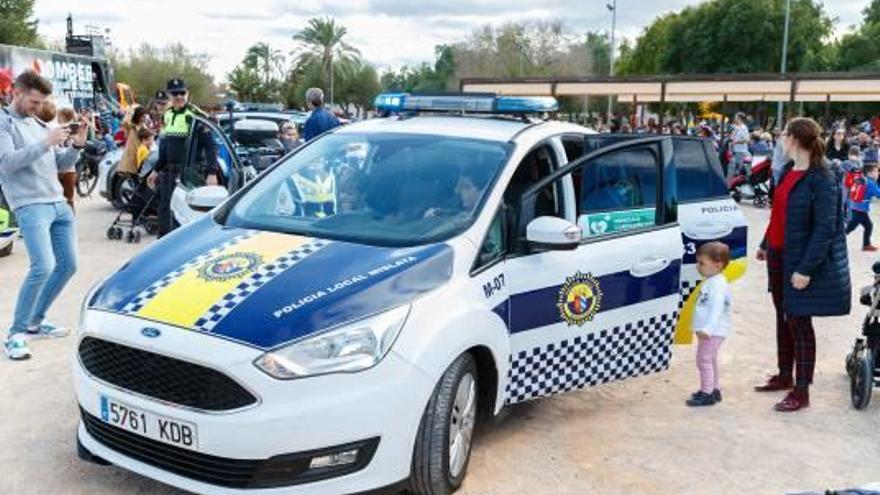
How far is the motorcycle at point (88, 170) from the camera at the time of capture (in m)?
14.5

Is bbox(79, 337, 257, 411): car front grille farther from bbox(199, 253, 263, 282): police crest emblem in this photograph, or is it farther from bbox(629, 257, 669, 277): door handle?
bbox(629, 257, 669, 277): door handle

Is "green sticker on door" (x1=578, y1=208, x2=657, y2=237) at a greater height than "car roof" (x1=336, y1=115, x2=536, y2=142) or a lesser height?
lesser

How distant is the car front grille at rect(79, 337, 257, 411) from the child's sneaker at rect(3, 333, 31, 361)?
239cm

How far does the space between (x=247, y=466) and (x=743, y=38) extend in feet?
164

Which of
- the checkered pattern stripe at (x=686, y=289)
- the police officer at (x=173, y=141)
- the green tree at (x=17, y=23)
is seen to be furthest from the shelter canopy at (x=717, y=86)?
the green tree at (x=17, y=23)

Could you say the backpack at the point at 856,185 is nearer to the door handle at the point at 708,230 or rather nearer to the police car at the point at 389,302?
the door handle at the point at 708,230

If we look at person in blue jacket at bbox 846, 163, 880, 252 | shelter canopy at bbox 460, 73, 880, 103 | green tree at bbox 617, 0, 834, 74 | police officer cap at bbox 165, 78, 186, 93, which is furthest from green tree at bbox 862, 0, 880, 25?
police officer cap at bbox 165, 78, 186, 93

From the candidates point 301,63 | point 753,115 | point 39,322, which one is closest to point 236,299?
point 39,322

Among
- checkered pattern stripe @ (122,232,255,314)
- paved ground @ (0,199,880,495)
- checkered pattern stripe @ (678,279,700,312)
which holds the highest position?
checkered pattern stripe @ (122,232,255,314)

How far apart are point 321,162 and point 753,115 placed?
5131 centimetres

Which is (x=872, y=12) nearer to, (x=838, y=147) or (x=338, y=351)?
(x=838, y=147)

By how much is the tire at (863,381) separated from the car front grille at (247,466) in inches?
128

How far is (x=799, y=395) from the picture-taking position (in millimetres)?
4984

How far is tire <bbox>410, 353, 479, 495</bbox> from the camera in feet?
10.9
